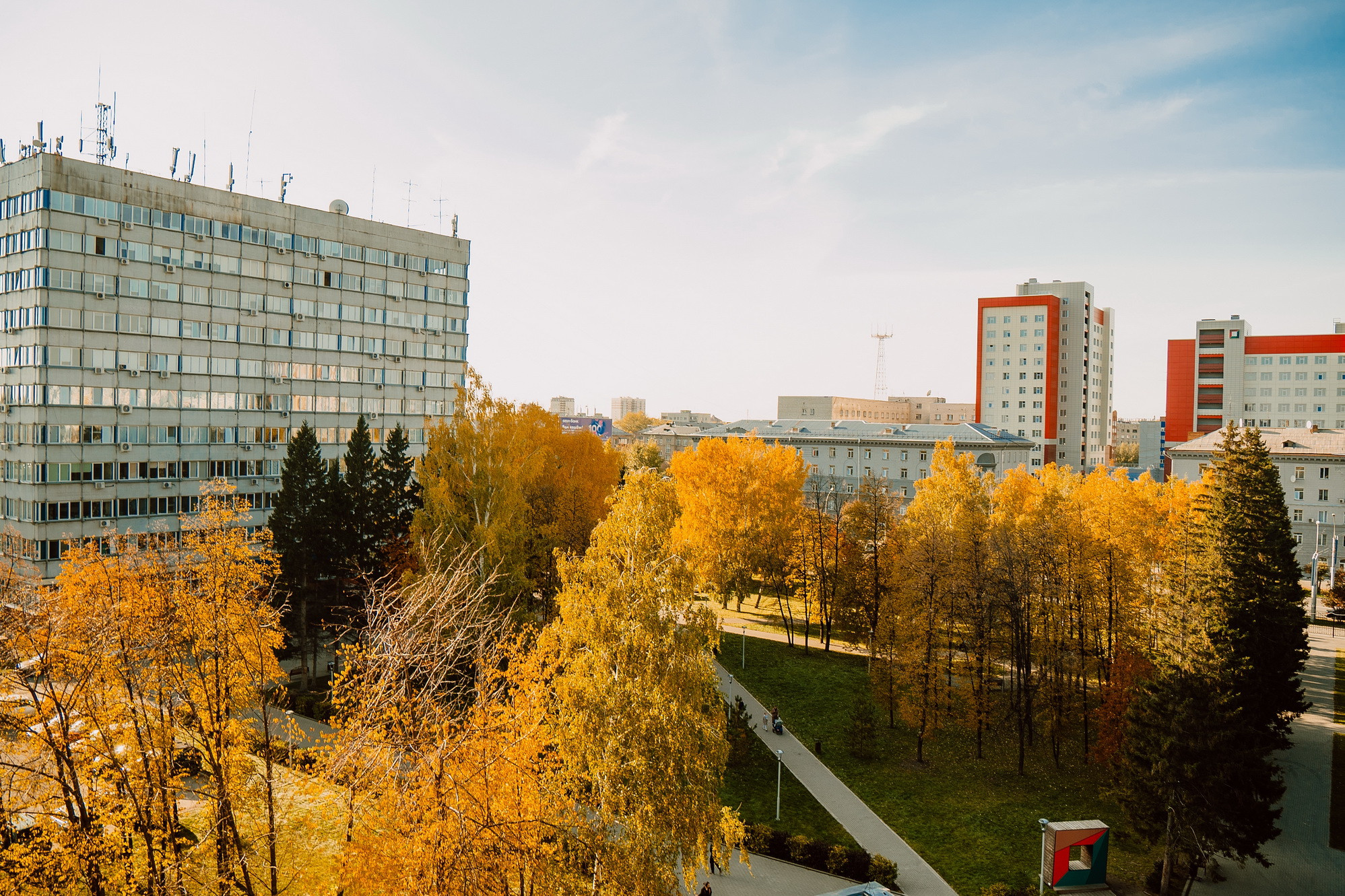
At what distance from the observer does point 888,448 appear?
304 feet

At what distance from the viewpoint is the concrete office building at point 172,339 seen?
40.1m

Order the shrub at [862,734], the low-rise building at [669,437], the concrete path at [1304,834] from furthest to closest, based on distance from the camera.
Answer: the low-rise building at [669,437] → the shrub at [862,734] → the concrete path at [1304,834]

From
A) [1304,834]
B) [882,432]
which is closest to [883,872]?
[1304,834]

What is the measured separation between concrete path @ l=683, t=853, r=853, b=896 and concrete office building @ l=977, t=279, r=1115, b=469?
310 ft

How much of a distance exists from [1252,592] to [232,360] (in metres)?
53.1

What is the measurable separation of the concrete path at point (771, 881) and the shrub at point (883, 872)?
0.70m

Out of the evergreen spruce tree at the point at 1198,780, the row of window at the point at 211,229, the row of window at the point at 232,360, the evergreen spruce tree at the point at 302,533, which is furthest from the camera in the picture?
the row of window at the point at 232,360

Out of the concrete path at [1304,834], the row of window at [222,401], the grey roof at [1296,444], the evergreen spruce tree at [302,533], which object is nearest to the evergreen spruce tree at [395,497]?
the evergreen spruce tree at [302,533]

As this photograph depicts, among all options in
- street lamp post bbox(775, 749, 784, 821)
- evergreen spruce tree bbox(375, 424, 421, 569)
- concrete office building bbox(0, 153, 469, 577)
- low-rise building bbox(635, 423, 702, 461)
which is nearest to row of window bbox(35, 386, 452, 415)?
concrete office building bbox(0, 153, 469, 577)

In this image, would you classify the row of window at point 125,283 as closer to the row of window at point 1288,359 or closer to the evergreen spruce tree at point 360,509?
the evergreen spruce tree at point 360,509

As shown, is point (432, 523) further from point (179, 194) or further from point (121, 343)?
point (179, 194)

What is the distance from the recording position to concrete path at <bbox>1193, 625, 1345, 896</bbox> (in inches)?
852

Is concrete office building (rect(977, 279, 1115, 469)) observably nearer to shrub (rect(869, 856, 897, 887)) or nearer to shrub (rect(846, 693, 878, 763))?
shrub (rect(846, 693, 878, 763))

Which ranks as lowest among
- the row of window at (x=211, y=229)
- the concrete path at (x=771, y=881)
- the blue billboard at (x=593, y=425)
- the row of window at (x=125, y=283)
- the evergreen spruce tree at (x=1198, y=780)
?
the concrete path at (x=771, y=881)
